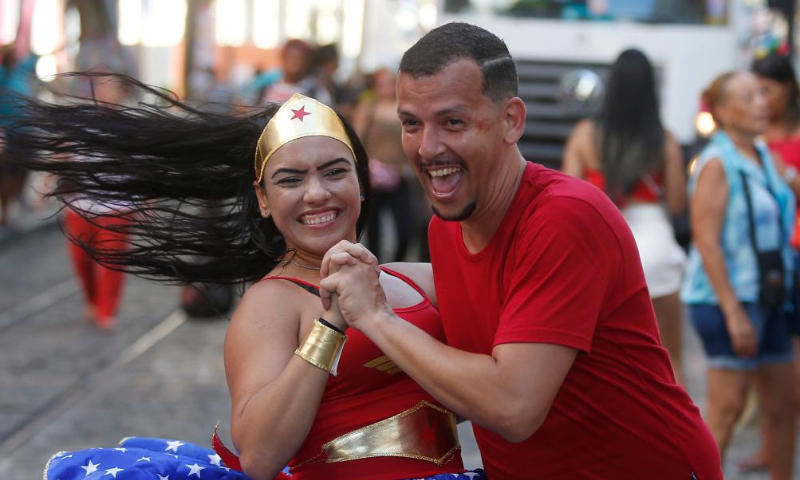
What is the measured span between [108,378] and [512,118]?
524cm

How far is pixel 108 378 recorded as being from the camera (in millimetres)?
7254

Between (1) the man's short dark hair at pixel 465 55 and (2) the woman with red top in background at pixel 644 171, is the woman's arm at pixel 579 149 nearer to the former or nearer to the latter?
(2) the woman with red top in background at pixel 644 171

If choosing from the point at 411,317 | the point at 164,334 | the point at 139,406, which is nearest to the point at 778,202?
the point at 411,317

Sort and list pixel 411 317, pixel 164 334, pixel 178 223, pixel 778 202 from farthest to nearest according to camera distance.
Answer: pixel 164 334
pixel 778 202
pixel 178 223
pixel 411 317

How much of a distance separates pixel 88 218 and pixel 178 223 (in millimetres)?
305

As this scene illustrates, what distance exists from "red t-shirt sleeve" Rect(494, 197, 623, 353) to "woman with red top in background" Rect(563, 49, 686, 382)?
3182 mm

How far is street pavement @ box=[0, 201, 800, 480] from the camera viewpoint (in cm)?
601

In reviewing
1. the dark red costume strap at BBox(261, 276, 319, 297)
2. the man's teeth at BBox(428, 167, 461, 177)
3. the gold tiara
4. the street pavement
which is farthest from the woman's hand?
the man's teeth at BBox(428, 167, 461, 177)

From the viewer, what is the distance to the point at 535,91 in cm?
1165

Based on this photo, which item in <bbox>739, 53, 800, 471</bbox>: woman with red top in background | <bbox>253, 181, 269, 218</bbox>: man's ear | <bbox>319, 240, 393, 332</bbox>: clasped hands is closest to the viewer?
<bbox>319, 240, 393, 332</bbox>: clasped hands

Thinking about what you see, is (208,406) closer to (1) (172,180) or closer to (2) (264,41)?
(1) (172,180)

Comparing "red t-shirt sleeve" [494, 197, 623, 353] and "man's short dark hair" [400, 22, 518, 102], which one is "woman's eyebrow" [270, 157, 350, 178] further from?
"red t-shirt sleeve" [494, 197, 623, 353]

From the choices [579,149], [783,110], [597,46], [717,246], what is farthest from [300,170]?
[597,46]

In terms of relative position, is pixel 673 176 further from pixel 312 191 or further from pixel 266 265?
pixel 312 191
